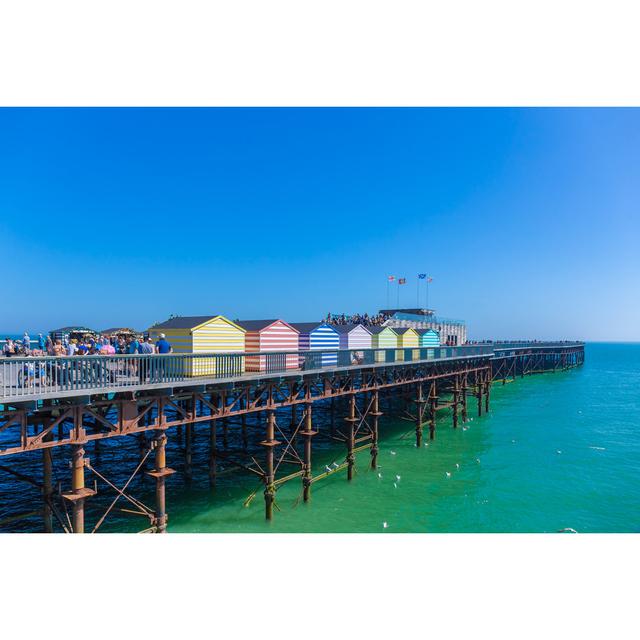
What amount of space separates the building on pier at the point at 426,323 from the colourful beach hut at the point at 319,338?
20.5 m

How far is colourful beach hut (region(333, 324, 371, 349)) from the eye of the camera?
91.9 ft

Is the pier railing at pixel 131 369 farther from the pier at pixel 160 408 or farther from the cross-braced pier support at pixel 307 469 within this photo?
the cross-braced pier support at pixel 307 469

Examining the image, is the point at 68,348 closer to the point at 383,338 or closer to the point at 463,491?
the point at 463,491

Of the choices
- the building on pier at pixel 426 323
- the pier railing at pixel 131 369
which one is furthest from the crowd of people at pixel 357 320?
the pier railing at pixel 131 369

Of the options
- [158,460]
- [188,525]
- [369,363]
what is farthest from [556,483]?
[158,460]

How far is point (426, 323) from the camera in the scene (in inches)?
2291

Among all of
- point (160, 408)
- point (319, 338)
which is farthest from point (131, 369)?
point (319, 338)

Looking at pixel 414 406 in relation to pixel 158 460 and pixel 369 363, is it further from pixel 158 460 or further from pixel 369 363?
pixel 158 460

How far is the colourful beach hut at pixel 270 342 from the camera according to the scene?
19250 millimetres

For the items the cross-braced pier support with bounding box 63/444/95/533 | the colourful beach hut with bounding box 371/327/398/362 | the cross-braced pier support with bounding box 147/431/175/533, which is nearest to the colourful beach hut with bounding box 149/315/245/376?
the cross-braced pier support with bounding box 147/431/175/533

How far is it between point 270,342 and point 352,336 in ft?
27.7

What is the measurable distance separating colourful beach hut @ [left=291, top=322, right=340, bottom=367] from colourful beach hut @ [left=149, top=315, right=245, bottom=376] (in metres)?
5.23

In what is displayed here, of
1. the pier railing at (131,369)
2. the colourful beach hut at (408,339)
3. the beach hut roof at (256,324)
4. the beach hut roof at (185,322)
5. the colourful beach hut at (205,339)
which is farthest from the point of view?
the colourful beach hut at (408,339)

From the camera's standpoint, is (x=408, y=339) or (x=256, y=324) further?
(x=408, y=339)
